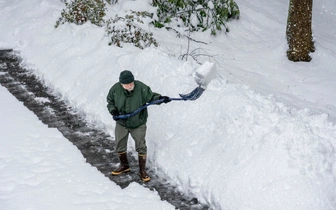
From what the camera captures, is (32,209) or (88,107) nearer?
(32,209)

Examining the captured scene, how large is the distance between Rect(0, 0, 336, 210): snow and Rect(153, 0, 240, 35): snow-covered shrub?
2.90 feet

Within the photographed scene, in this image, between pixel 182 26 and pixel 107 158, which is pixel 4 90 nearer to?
pixel 107 158

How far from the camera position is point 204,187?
5961 millimetres

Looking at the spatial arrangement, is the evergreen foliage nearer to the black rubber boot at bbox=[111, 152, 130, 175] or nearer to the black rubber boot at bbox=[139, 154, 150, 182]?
the black rubber boot at bbox=[111, 152, 130, 175]

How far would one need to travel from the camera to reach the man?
20.0 ft

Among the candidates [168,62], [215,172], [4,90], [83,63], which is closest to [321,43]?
[168,62]

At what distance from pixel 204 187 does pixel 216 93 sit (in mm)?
1784

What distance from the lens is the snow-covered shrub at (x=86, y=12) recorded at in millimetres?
10609

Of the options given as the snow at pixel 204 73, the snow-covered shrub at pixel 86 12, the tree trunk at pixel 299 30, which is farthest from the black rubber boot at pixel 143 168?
the tree trunk at pixel 299 30

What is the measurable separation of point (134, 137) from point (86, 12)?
17.7 feet

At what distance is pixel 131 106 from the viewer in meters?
6.11

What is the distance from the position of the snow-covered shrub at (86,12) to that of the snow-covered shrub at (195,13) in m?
1.62

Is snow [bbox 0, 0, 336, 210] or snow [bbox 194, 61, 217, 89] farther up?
snow [bbox 194, 61, 217, 89]

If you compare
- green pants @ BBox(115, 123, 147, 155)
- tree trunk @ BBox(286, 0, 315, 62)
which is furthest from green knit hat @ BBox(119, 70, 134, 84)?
tree trunk @ BBox(286, 0, 315, 62)
